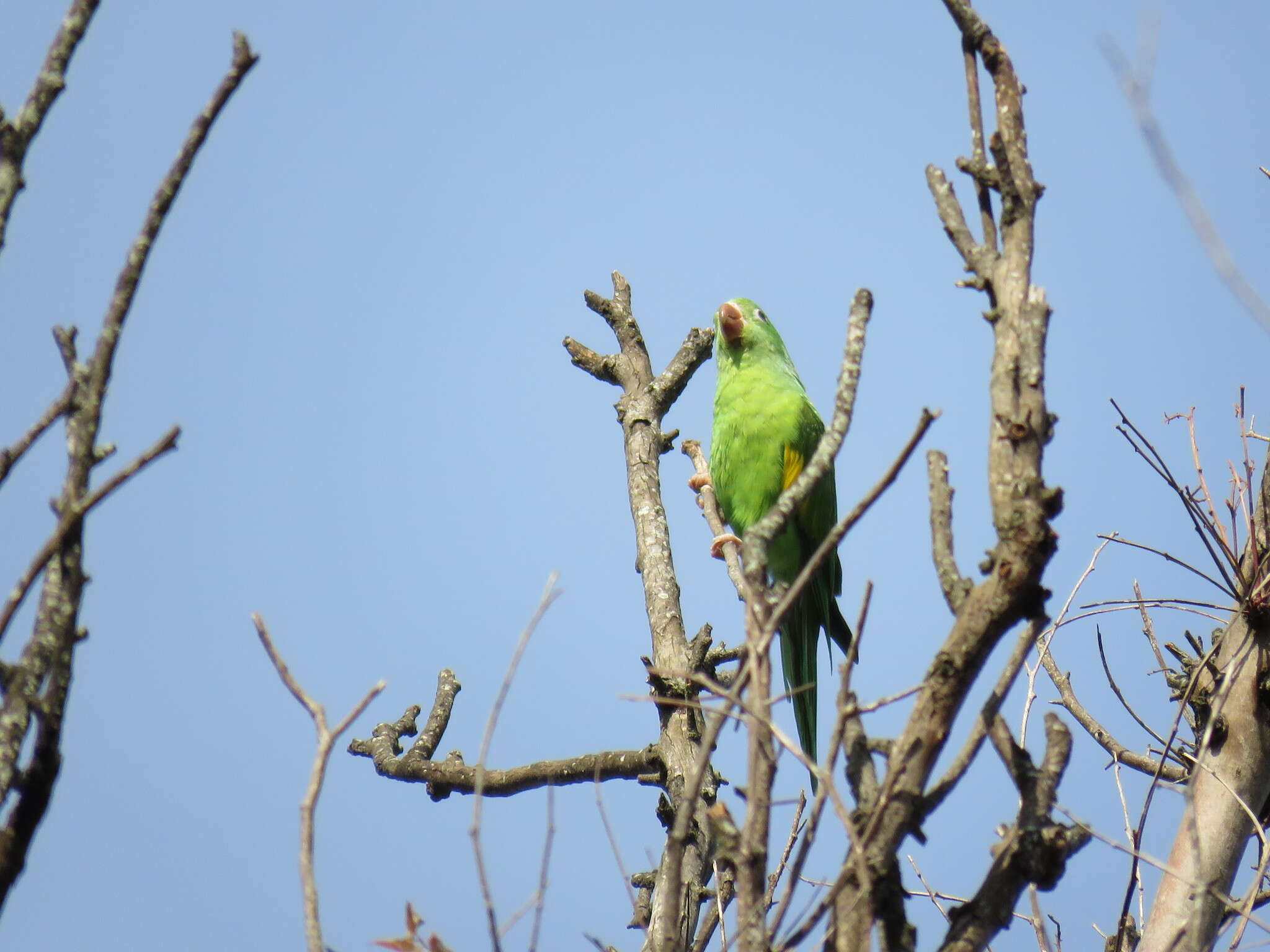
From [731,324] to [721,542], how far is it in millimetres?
2931

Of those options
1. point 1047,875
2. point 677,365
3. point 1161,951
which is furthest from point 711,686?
point 677,365

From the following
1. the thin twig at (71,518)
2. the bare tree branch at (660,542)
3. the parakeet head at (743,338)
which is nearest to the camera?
the thin twig at (71,518)

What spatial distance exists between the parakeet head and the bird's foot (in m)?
1.44

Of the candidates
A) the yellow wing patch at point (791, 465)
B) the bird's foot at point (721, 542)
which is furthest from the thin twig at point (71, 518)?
the yellow wing patch at point (791, 465)

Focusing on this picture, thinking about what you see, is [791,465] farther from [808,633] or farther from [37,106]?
[37,106]

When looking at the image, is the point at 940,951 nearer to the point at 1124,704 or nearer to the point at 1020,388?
the point at 1020,388

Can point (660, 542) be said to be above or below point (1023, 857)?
above

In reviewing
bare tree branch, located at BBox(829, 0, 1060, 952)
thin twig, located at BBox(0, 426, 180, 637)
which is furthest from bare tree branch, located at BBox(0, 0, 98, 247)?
bare tree branch, located at BBox(829, 0, 1060, 952)

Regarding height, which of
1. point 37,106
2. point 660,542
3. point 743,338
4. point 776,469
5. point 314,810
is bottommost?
point 314,810

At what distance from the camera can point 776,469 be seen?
5969 millimetres

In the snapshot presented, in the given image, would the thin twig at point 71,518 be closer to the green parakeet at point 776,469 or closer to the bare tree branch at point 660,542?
the bare tree branch at point 660,542

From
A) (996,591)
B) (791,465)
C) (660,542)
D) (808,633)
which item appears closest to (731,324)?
(791,465)

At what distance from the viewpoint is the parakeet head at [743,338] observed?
21.5 ft

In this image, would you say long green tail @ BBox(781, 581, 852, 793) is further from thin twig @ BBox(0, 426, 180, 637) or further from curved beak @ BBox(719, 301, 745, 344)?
thin twig @ BBox(0, 426, 180, 637)
